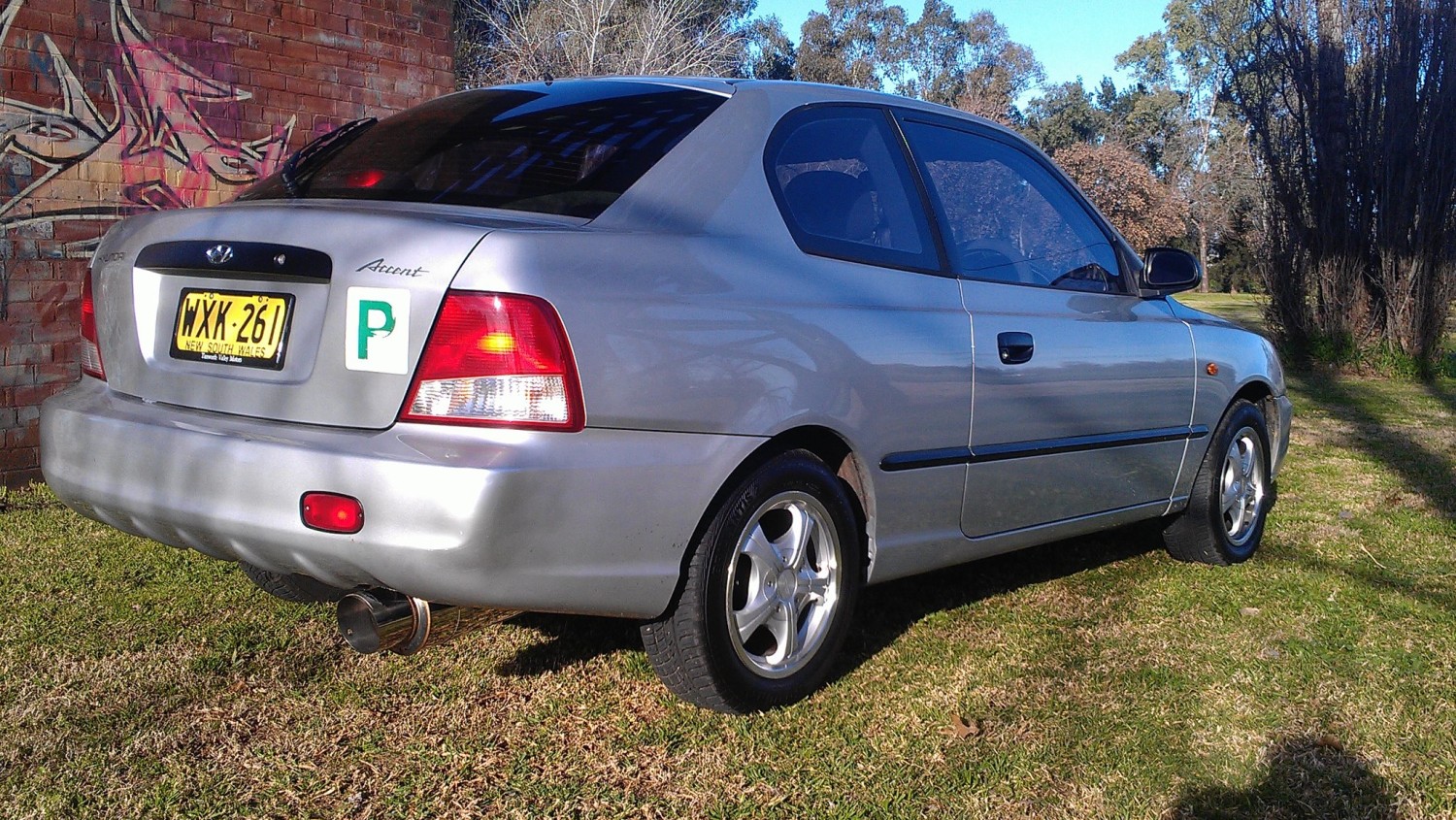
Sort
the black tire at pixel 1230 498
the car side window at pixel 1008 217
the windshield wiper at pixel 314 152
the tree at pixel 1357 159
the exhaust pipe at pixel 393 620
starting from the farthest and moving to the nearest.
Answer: the tree at pixel 1357 159
the black tire at pixel 1230 498
the car side window at pixel 1008 217
the windshield wiper at pixel 314 152
the exhaust pipe at pixel 393 620

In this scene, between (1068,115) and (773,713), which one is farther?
(1068,115)

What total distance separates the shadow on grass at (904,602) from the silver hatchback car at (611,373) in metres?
0.41

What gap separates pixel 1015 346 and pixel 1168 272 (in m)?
1.04

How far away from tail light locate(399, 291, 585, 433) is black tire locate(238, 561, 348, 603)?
4.54 feet

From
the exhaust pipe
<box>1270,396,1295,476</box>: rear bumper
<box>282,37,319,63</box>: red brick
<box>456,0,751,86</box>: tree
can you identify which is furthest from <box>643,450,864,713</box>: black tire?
<box>456,0,751,86</box>: tree

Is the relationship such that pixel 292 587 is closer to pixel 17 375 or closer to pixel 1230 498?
pixel 17 375

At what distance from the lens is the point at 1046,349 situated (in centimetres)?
386

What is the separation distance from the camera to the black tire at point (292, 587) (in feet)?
12.1

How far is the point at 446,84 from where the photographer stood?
306 inches

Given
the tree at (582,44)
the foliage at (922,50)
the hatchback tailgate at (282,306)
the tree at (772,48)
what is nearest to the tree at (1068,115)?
the foliage at (922,50)

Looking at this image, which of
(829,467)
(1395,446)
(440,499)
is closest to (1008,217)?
(829,467)

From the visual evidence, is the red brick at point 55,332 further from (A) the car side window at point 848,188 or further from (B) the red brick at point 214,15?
(A) the car side window at point 848,188

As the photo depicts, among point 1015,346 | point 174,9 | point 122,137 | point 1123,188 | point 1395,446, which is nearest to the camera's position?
point 1015,346

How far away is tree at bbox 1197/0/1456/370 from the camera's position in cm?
1219
